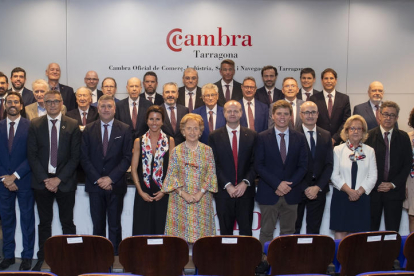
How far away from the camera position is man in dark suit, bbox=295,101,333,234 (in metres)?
4.43

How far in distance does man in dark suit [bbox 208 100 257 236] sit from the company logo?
3296 millimetres

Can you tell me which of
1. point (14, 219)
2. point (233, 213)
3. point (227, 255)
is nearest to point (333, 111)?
point (233, 213)

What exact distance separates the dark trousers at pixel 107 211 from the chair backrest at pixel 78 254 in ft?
4.30

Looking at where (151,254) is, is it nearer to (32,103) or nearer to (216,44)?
(32,103)

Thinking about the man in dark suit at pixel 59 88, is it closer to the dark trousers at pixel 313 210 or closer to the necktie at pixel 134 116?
the necktie at pixel 134 116

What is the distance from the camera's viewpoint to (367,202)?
4422 millimetres

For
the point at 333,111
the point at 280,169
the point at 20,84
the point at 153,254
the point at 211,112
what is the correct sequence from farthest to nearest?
the point at 20,84
the point at 333,111
the point at 211,112
the point at 280,169
the point at 153,254

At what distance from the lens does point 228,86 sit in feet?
21.1

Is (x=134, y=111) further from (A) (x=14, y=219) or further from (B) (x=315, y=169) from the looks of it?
(B) (x=315, y=169)

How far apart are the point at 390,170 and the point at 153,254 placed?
282 cm

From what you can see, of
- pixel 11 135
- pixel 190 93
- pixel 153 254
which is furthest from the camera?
pixel 190 93

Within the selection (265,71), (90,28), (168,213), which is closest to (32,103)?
(90,28)

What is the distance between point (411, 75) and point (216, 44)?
3.39 metres

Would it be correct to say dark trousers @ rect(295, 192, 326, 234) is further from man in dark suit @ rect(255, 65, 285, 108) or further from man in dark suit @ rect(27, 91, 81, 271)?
man in dark suit @ rect(27, 91, 81, 271)
